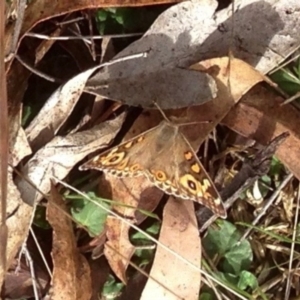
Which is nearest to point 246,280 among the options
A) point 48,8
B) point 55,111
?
point 55,111

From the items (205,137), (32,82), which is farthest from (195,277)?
(32,82)

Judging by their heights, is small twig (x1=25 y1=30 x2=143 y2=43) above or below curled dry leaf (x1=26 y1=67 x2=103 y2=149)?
above

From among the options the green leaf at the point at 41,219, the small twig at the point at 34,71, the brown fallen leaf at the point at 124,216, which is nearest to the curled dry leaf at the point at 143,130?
the brown fallen leaf at the point at 124,216

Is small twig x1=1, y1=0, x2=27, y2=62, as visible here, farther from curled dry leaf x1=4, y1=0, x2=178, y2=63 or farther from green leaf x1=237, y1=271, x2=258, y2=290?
green leaf x1=237, y1=271, x2=258, y2=290

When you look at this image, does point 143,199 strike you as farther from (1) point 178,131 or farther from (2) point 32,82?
(2) point 32,82

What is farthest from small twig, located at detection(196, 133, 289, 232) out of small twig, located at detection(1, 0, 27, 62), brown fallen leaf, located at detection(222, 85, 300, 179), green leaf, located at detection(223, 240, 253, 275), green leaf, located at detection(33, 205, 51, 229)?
small twig, located at detection(1, 0, 27, 62)

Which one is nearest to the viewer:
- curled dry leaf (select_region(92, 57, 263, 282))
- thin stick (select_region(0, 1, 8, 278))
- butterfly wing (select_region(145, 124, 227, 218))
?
thin stick (select_region(0, 1, 8, 278))
